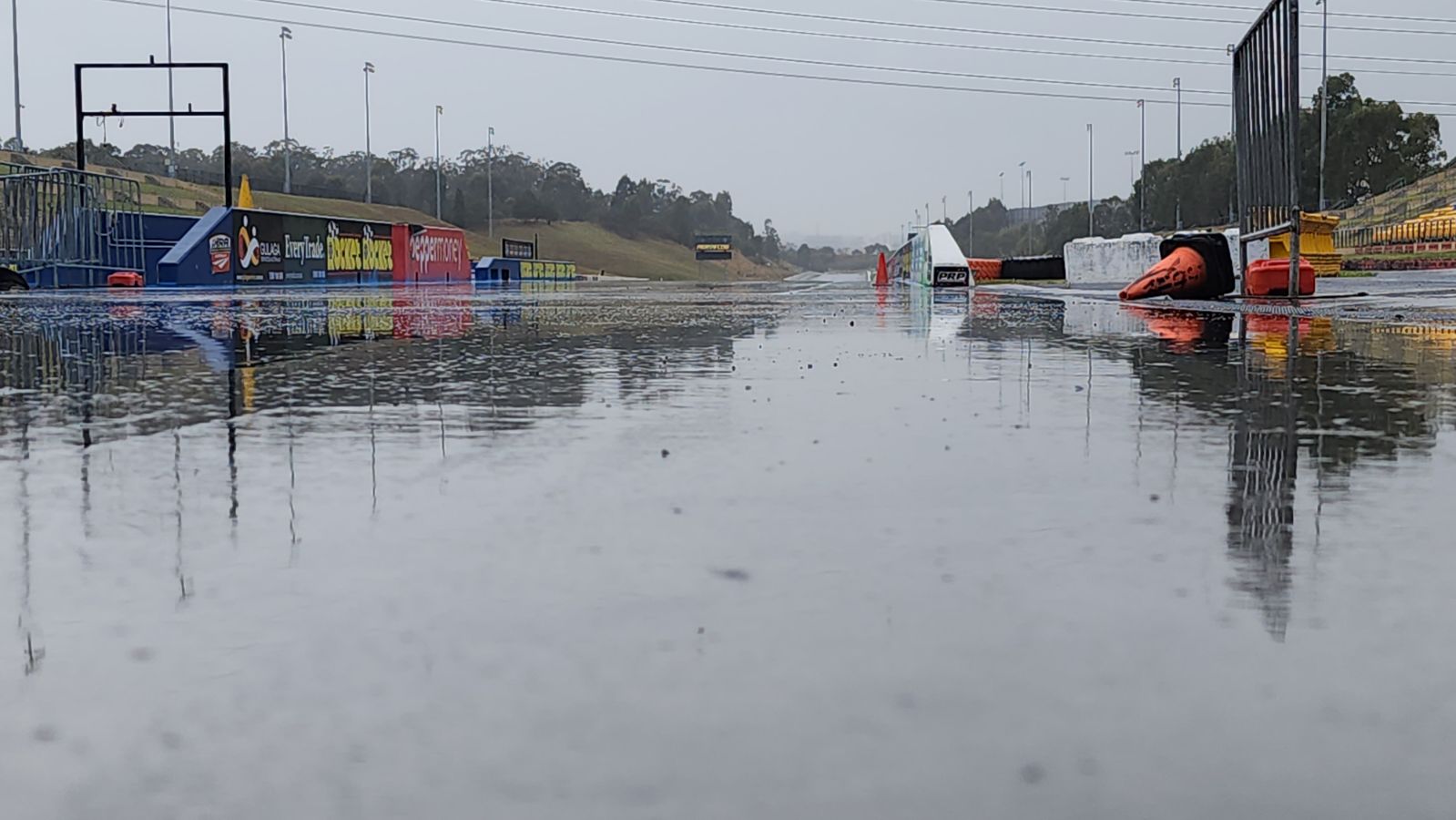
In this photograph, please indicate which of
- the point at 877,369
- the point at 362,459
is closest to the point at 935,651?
the point at 362,459

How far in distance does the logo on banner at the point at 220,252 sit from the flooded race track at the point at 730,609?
1515 inches

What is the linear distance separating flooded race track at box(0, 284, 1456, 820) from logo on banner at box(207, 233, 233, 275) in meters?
38.5

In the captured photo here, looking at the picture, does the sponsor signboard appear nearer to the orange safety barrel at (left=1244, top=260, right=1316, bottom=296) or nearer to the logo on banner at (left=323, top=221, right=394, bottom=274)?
the logo on banner at (left=323, top=221, right=394, bottom=274)

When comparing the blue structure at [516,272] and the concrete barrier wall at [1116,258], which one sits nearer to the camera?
the concrete barrier wall at [1116,258]

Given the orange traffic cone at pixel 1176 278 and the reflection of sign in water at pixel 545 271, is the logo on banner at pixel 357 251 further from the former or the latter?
the orange traffic cone at pixel 1176 278

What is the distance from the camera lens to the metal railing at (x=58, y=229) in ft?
119

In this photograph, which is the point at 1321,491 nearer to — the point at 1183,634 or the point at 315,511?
the point at 1183,634

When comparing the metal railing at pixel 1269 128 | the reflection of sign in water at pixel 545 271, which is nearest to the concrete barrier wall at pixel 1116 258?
the metal railing at pixel 1269 128

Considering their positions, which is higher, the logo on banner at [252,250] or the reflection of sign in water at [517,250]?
the reflection of sign in water at [517,250]

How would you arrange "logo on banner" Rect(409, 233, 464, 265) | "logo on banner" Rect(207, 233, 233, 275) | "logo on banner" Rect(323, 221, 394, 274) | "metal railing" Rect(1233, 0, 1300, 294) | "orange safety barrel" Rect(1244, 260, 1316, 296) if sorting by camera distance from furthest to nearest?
"logo on banner" Rect(409, 233, 464, 265)
"logo on banner" Rect(323, 221, 394, 274)
"logo on banner" Rect(207, 233, 233, 275)
"orange safety barrel" Rect(1244, 260, 1316, 296)
"metal railing" Rect(1233, 0, 1300, 294)

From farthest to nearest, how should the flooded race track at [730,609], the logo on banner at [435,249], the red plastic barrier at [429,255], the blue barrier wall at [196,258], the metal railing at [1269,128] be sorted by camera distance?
1. the logo on banner at [435,249]
2. the red plastic barrier at [429,255]
3. the blue barrier wall at [196,258]
4. the metal railing at [1269,128]
5. the flooded race track at [730,609]

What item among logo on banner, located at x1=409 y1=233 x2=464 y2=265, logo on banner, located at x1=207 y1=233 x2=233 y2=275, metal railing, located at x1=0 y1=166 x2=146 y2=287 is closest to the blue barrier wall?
logo on banner, located at x1=207 y1=233 x2=233 y2=275

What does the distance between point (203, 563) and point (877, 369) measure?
6888mm

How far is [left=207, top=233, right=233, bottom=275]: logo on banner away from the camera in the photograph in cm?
4403
